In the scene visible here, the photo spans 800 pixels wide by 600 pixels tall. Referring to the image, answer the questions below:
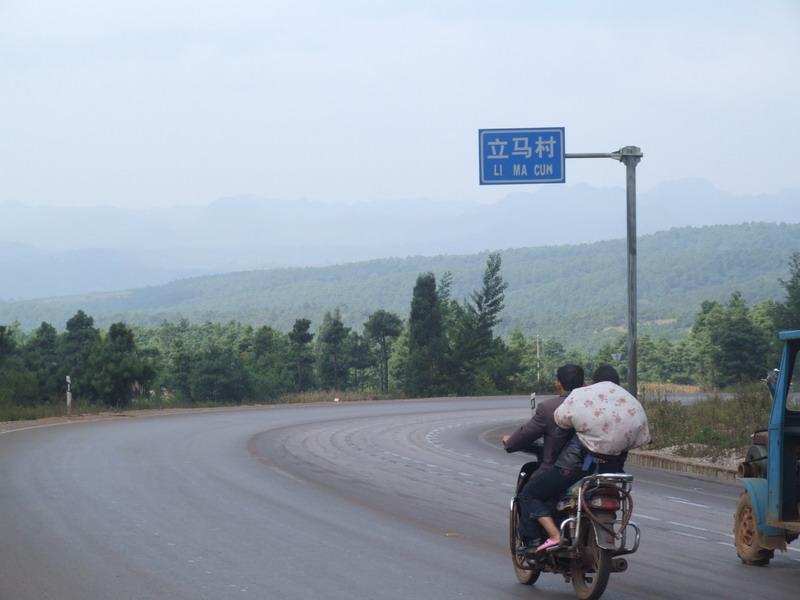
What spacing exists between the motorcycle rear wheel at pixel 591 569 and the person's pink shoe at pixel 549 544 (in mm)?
204

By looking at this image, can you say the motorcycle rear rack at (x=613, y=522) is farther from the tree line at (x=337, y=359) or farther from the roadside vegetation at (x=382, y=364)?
the tree line at (x=337, y=359)

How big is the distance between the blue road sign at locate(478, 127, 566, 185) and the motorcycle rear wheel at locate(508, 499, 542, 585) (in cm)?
1863

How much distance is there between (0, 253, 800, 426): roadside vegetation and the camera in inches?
1816

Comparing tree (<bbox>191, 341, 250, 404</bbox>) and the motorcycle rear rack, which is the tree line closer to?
tree (<bbox>191, 341, 250, 404</bbox>)

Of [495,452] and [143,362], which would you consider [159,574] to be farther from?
[143,362]

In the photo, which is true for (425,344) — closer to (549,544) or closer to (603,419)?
(549,544)

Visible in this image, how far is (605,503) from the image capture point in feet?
31.3

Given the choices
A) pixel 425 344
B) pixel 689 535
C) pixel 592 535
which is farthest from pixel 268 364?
pixel 592 535

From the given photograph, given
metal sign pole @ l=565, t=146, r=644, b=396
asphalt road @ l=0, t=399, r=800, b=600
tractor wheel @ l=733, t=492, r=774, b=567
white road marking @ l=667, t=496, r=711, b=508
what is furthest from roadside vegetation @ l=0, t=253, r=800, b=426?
tractor wheel @ l=733, t=492, r=774, b=567

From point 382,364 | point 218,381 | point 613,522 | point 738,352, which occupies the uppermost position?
point 613,522

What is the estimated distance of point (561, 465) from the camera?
32.8 feet

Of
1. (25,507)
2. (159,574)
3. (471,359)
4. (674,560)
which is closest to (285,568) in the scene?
(159,574)

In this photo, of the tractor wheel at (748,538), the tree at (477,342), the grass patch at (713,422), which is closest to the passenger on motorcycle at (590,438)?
the tractor wheel at (748,538)

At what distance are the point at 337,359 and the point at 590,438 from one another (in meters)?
86.5
